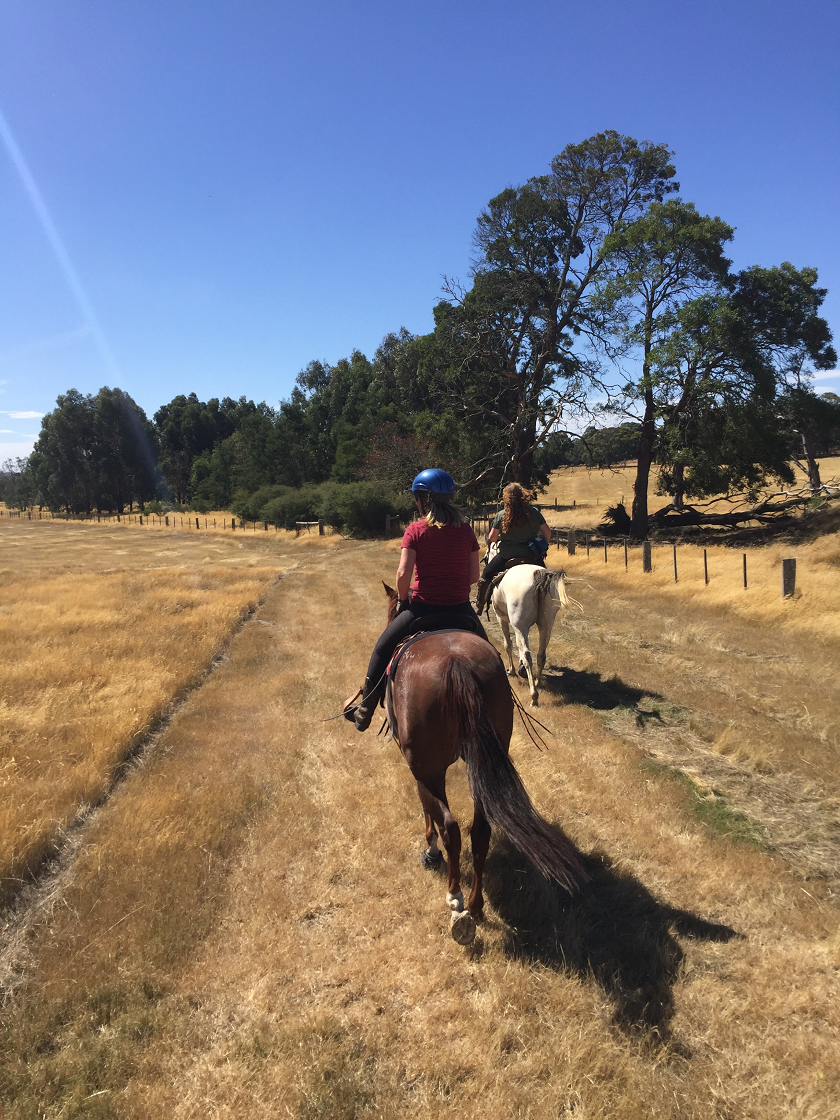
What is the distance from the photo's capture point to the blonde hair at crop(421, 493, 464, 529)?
479cm

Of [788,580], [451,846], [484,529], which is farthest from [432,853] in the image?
[484,529]

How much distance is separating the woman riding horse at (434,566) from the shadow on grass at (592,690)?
363 cm

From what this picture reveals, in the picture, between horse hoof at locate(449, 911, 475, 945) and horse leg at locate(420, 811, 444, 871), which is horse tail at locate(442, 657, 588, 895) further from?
horse leg at locate(420, 811, 444, 871)

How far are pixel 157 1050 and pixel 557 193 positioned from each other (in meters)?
33.7

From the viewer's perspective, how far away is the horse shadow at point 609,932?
125 inches

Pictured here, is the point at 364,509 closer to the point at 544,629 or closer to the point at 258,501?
the point at 258,501

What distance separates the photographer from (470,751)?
3.56 metres

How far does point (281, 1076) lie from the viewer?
276 centimetres

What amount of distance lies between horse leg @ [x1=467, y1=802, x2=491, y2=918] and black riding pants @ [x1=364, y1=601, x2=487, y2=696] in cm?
154

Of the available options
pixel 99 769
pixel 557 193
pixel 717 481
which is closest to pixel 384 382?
pixel 557 193

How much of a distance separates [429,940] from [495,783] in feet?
3.69

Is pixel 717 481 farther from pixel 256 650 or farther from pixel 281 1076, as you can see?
pixel 281 1076

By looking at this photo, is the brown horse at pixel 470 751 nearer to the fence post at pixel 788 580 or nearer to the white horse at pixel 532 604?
the white horse at pixel 532 604

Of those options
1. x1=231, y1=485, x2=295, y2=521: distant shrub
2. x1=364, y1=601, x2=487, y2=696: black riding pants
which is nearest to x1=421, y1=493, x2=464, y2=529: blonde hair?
x1=364, y1=601, x2=487, y2=696: black riding pants
